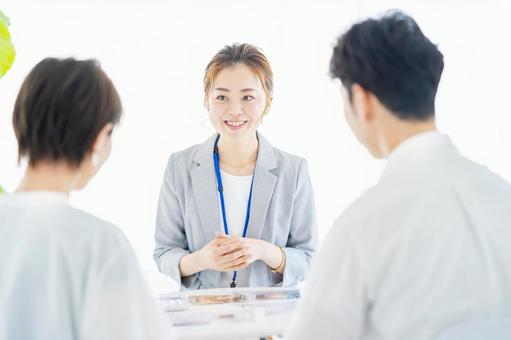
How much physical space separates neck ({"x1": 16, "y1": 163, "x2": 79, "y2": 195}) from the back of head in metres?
0.63

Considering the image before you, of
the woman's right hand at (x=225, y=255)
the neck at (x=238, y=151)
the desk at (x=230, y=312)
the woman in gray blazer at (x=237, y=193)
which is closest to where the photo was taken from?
the desk at (x=230, y=312)

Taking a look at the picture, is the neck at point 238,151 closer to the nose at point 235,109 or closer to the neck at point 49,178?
the nose at point 235,109

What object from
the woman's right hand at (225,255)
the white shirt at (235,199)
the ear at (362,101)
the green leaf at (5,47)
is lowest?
the woman's right hand at (225,255)

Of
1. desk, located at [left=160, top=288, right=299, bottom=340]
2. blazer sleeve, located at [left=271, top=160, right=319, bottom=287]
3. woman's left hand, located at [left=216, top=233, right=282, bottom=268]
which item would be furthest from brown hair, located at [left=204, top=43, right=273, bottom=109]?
desk, located at [left=160, top=288, right=299, bottom=340]

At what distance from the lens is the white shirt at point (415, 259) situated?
1.10 metres

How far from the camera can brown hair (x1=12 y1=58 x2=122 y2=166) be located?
1.25m

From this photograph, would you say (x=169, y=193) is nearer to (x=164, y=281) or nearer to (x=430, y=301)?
(x=430, y=301)

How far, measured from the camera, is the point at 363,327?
3.92 ft

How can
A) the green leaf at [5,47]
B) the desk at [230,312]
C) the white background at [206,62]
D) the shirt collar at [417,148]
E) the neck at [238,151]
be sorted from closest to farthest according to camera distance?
the shirt collar at [417,148], the desk at [230,312], the neck at [238,151], the green leaf at [5,47], the white background at [206,62]

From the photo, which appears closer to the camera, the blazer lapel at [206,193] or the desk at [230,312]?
the desk at [230,312]

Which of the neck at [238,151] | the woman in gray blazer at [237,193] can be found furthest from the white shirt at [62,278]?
the neck at [238,151]

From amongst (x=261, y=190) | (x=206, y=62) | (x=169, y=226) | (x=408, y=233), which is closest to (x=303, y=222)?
(x=261, y=190)

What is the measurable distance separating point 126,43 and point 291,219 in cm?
239

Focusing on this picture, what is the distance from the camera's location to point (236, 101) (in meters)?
2.37
